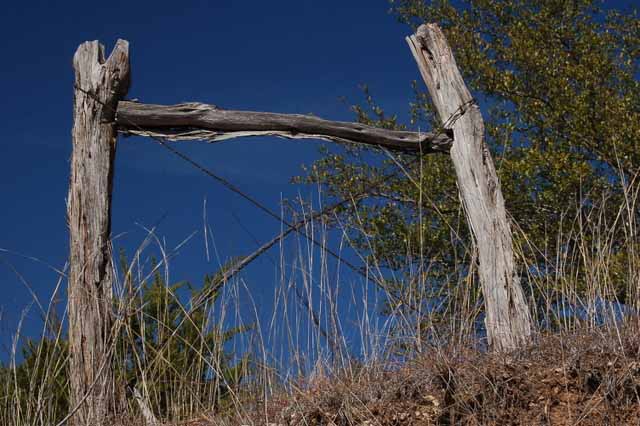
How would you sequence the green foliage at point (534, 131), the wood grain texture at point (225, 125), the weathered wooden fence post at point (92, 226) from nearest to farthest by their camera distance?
1. the weathered wooden fence post at point (92, 226)
2. the wood grain texture at point (225, 125)
3. the green foliage at point (534, 131)

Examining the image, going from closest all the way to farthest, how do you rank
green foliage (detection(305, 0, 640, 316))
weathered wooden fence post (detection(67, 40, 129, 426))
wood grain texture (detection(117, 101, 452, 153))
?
weathered wooden fence post (detection(67, 40, 129, 426)) < wood grain texture (detection(117, 101, 452, 153)) < green foliage (detection(305, 0, 640, 316))

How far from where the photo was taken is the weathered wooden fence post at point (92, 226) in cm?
482

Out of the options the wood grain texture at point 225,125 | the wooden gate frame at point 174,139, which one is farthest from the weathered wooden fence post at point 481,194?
the wood grain texture at point 225,125

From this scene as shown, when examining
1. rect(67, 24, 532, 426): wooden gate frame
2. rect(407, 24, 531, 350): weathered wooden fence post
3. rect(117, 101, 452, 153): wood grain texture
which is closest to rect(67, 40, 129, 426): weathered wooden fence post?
rect(67, 24, 532, 426): wooden gate frame

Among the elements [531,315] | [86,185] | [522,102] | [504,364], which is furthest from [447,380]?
[522,102]

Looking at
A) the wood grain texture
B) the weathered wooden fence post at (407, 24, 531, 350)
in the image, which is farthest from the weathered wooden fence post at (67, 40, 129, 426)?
the weathered wooden fence post at (407, 24, 531, 350)

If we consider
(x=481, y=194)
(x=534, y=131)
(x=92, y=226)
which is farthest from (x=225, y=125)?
(x=534, y=131)

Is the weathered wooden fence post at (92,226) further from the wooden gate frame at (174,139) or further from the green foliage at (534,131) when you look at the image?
the green foliage at (534,131)

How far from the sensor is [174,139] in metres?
5.61

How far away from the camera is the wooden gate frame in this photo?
4.89 meters

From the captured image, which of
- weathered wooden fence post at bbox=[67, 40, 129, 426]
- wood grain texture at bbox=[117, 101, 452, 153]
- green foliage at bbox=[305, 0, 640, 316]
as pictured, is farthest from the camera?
green foliage at bbox=[305, 0, 640, 316]

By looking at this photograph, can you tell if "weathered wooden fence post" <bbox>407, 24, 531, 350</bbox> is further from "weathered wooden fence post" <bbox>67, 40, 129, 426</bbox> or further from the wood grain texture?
"weathered wooden fence post" <bbox>67, 40, 129, 426</bbox>

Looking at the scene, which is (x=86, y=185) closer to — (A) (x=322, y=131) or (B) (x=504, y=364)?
(A) (x=322, y=131)

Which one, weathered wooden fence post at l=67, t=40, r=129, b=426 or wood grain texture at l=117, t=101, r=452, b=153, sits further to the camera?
wood grain texture at l=117, t=101, r=452, b=153
